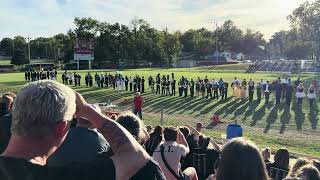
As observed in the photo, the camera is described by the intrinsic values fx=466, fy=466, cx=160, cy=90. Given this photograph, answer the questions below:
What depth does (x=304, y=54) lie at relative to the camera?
4414 inches

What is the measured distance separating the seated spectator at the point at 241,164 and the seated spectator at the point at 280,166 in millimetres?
3035

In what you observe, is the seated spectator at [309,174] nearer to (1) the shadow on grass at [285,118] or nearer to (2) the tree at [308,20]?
(1) the shadow on grass at [285,118]

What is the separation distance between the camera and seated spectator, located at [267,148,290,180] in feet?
20.5

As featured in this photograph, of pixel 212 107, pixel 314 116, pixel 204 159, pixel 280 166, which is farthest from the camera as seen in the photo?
pixel 212 107

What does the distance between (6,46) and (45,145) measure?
160562 millimetres

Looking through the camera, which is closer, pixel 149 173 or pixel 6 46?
pixel 149 173

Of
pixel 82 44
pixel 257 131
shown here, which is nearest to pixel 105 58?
pixel 82 44

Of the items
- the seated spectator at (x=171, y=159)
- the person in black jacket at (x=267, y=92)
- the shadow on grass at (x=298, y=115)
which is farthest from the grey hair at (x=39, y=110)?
the person in black jacket at (x=267, y=92)

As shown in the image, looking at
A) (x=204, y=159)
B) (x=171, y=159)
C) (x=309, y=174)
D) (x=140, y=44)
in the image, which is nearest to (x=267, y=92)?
(x=204, y=159)

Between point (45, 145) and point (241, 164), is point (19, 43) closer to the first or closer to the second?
point (241, 164)

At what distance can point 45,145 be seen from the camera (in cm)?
220

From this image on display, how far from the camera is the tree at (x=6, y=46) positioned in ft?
502

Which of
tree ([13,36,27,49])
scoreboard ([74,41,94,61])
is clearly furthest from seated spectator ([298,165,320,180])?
tree ([13,36,27,49])

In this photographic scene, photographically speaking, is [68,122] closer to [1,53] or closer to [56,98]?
[56,98]
